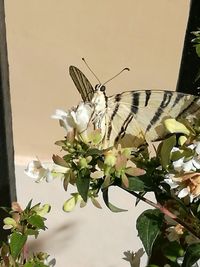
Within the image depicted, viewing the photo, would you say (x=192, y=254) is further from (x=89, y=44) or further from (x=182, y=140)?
(x=89, y=44)

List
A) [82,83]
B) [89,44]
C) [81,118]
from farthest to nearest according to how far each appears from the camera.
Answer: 1. [89,44]
2. [82,83]
3. [81,118]

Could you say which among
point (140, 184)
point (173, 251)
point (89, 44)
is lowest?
point (173, 251)

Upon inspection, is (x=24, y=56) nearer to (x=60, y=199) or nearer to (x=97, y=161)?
(x=60, y=199)

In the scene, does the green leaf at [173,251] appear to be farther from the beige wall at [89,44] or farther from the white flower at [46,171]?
the beige wall at [89,44]

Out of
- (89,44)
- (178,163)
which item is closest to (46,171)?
(178,163)

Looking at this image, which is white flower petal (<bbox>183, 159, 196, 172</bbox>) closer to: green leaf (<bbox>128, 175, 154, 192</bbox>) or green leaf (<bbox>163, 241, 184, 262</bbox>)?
green leaf (<bbox>128, 175, 154, 192</bbox>)

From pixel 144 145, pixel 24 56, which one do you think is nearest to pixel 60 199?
pixel 24 56

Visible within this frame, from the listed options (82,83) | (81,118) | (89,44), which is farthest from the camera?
(89,44)
